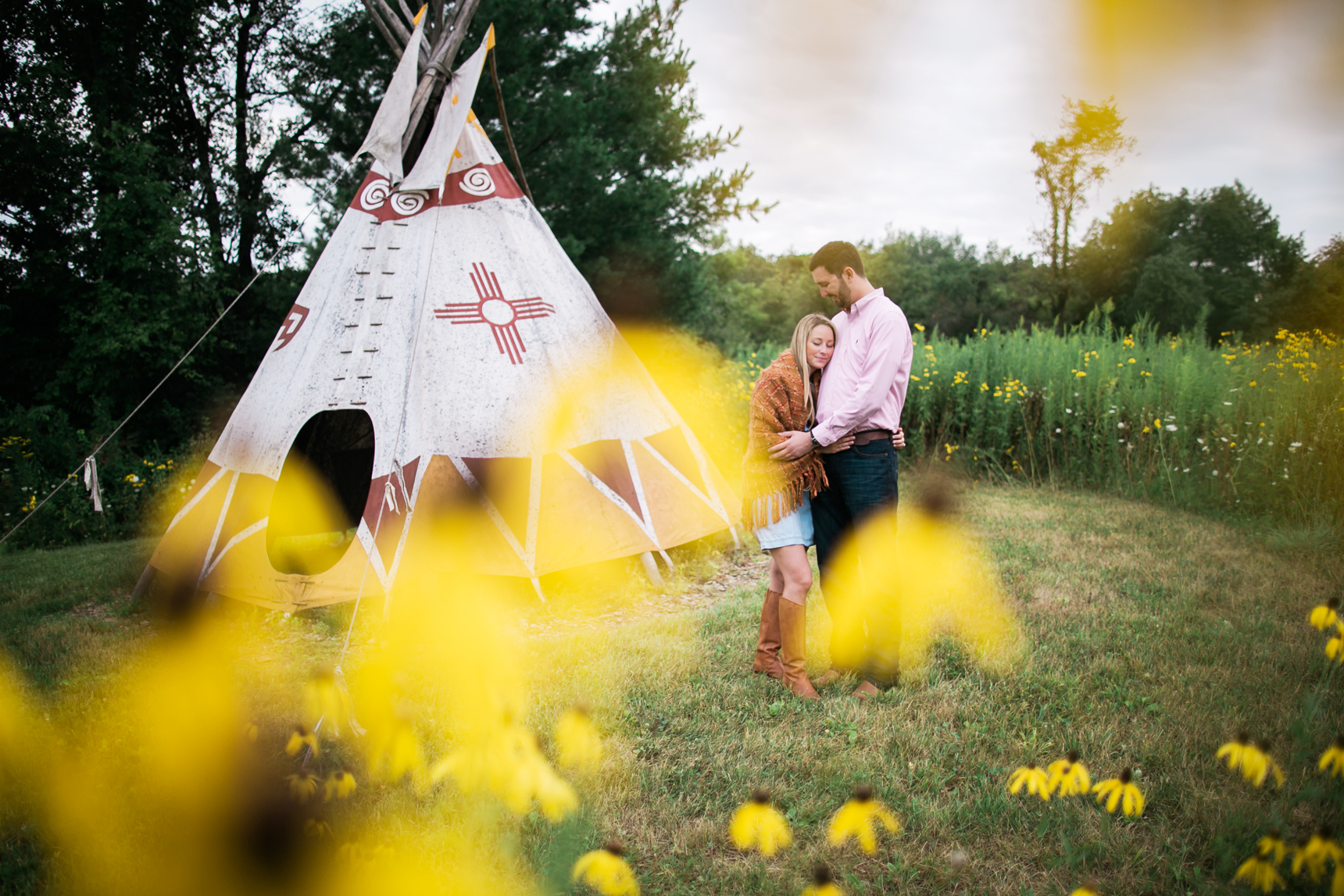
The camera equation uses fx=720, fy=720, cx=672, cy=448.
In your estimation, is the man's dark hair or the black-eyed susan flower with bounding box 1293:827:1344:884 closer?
the black-eyed susan flower with bounding box 1293:827:1344:884

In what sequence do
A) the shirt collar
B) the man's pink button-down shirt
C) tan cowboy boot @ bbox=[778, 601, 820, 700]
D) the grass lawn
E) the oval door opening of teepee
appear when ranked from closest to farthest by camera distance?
1. the grass lawn
2. the man's pink button-down shirt
3. the shirt collar
4. tan cowboy boot @ bbox=[778, 601, 820, 700]
5. the oval door opening of teepee

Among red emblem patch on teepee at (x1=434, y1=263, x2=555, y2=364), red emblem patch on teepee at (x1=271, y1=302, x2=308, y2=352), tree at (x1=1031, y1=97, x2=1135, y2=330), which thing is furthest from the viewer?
tree at (x1=1031, y1=97, x2=1135, y2=330)

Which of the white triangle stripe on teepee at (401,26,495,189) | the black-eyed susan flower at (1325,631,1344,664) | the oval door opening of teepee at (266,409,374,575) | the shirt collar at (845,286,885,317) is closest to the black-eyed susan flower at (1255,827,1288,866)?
the black-eyed susan flower at (1325,631,1344,664)

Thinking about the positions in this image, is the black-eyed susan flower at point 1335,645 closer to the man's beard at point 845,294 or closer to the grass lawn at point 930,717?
the grass lawn at point 930,717

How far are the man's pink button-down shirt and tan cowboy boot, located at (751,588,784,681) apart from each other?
0.80 meters

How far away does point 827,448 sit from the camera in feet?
9.52

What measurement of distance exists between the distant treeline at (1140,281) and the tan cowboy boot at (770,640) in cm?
920

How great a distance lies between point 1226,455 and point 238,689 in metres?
7.22

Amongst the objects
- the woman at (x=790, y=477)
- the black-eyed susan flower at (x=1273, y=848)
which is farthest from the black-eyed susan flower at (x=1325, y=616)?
the woman at (x=790, y=477)

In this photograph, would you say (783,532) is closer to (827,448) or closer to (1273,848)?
(827,448)

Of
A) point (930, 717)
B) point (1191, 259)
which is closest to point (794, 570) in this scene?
point (930, 717)

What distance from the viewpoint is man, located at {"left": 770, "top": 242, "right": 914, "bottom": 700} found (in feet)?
9.07

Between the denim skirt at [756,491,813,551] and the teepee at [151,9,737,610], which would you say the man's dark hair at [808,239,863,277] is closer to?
the denim skirt at [756,491,813,551]

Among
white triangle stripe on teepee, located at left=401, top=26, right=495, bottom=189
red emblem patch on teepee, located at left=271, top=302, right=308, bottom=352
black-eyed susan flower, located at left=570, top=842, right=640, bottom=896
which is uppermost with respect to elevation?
white triangle stripe on teepee, located at left=401, top=26, right=495, bottom=189
